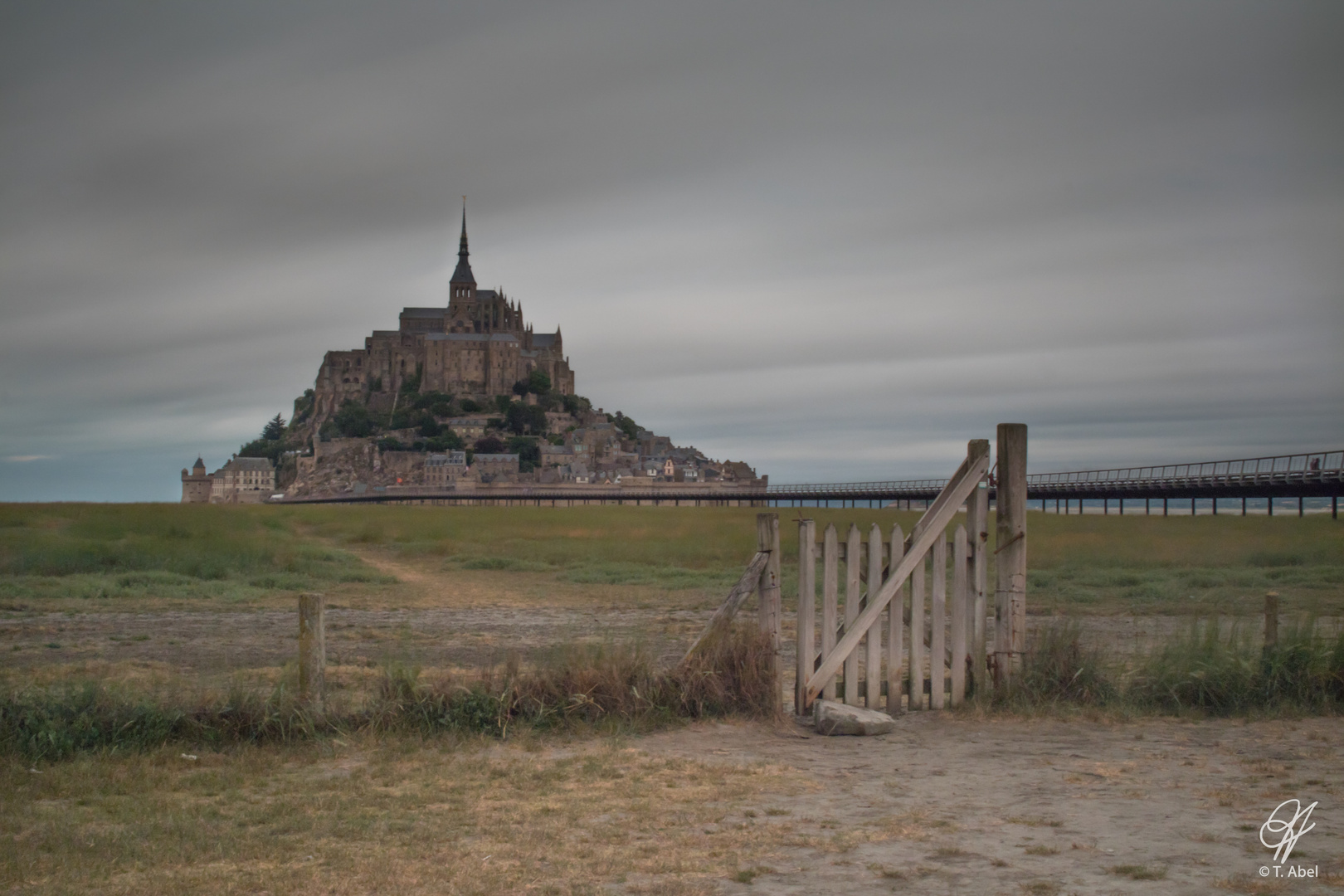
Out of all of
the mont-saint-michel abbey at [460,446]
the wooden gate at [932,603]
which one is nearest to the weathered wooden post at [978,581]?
the wooden gate at [932,603]

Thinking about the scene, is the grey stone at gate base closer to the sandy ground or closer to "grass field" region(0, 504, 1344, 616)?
the sandy ground

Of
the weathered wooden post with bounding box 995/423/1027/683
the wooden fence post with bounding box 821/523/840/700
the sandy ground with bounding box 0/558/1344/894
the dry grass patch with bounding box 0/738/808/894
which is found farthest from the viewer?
the weathered wooden post with bounding box 995/423/1027/683

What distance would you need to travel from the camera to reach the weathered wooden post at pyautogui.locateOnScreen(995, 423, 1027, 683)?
900 centimetres

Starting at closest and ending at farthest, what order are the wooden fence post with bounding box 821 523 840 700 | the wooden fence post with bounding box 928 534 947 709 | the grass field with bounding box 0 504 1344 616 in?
the wooden fence post with bounding box 821 523 840 700, the wooden fence post with bounding box 928 534 947 709, the grass field with bounding box 0 504 1344 616

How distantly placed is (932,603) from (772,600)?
4.38 ft

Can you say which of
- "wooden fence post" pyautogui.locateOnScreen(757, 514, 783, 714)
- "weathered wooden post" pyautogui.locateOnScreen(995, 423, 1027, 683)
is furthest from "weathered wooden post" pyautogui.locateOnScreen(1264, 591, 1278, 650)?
"wooden fence post" pyautogui.locateOnScreen(757, 514, 783, 714)

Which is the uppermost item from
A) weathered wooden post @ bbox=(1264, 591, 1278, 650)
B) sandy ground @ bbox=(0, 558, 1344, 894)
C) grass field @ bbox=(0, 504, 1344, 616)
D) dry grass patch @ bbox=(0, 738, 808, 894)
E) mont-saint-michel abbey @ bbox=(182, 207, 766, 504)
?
mont-saint-michel abbey @ bbox=(182, 207, 766, 504)

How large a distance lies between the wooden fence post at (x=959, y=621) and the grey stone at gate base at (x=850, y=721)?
798 mm

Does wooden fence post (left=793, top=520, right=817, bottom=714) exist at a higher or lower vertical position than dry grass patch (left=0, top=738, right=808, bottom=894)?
higher

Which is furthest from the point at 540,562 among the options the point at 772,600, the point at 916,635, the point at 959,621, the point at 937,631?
the point at 937,631

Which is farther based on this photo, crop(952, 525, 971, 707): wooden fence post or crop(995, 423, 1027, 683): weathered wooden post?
crop(995, 423, 1027, 683): weathered wooden post

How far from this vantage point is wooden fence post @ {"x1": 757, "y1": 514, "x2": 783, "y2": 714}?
8.68 m

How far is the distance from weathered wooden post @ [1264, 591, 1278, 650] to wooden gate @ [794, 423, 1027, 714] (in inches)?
84.6

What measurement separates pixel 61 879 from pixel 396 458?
177 meters
